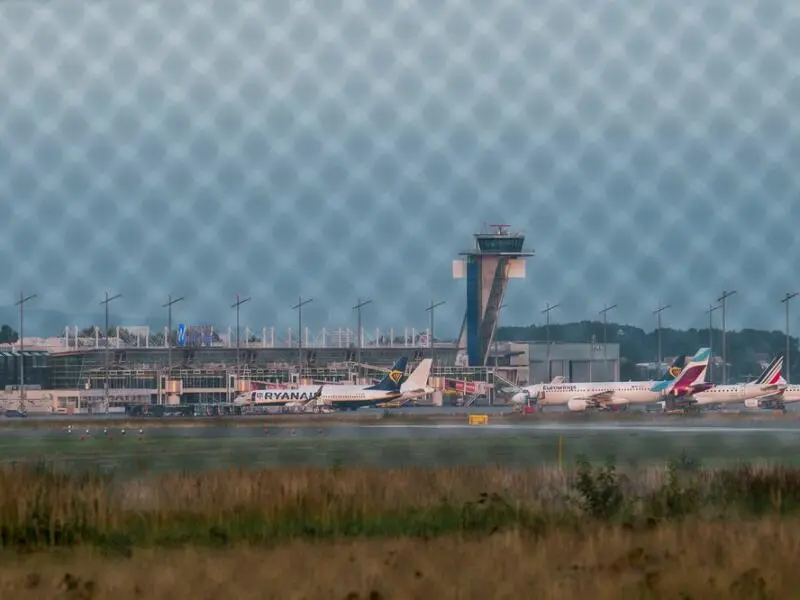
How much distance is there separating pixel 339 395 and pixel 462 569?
8546 centimetres

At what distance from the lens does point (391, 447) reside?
1364 inches

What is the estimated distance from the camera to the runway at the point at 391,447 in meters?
26.8

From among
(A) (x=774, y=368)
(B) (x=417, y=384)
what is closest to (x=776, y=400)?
(B) (x=417, y=384)

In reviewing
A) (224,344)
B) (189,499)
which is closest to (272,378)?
(224,344)

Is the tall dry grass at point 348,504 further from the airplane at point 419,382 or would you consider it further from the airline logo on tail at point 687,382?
the airplane at point 419,382

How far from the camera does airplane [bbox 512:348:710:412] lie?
270 ft

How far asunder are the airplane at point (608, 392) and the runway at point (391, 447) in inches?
1292

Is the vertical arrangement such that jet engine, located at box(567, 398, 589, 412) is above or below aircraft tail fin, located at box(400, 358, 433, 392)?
below

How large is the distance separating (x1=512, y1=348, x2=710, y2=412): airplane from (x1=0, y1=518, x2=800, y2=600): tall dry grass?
71.8 meters

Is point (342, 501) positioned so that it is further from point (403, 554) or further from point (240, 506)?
point (403, 554)

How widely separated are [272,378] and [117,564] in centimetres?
11496

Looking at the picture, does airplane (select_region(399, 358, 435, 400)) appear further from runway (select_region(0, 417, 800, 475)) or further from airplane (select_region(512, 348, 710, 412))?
runway (select_region(0, 417, 800, 475))

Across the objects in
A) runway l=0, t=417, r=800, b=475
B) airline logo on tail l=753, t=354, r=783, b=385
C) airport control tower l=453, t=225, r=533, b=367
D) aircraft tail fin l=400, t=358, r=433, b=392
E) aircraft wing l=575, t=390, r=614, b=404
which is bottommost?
aircraft wing l=575, t=390, r=614, b=404

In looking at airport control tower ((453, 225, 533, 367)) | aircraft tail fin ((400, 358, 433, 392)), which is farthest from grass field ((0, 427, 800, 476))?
airport control tower ((453, 225, 533, 367))
